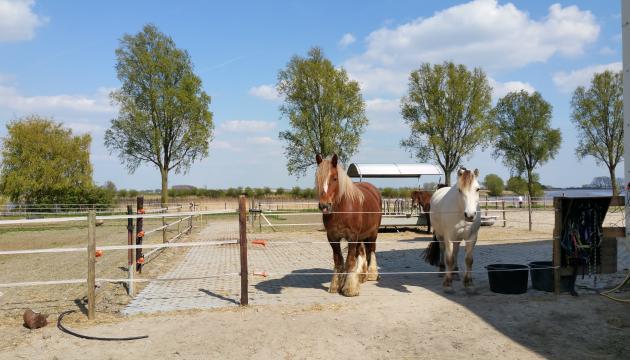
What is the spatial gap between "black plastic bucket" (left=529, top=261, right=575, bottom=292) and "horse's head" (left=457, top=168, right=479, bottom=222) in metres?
1.58

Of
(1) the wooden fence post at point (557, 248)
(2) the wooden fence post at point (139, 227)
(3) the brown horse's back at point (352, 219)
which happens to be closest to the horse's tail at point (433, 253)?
(3) the brown horse's back at point (352, 219)

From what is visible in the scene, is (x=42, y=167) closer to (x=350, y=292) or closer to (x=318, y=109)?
(x=318, y=109)

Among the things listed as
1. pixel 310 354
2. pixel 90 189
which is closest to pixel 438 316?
pixel 310 354

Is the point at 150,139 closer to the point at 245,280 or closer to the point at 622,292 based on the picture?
the point at 245,280

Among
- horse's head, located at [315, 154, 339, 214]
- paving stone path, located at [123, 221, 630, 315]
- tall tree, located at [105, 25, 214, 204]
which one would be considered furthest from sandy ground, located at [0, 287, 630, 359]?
tall tree, located at [105, 25, 214, 204]

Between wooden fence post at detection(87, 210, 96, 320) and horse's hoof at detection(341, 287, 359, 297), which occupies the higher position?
wooden fence post at detection(87, 210, 96, 320)

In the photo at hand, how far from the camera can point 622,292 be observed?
6496mm

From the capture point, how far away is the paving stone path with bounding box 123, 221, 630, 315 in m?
6.68

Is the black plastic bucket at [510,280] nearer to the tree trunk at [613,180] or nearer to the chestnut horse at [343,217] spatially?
the chestnut horse at [343,217]

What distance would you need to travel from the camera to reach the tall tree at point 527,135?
43.3 metres

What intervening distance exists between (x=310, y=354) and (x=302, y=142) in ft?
103

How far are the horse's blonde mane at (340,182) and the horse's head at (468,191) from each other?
1.62 meters

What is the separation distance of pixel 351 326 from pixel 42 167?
38347mm

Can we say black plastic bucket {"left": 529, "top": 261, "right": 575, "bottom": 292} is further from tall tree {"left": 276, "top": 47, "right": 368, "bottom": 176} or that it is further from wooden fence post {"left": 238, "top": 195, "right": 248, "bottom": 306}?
tall tree {"left": 276, "top": 47, "right": 368, "bottom": 176}
